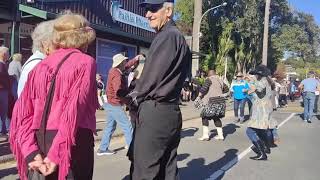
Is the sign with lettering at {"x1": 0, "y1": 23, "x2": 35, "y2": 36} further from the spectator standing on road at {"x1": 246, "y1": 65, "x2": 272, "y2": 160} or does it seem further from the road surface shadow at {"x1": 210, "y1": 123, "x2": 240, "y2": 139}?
the spectator standing on road at {"x1": 246, "y1": 65, "x2": 272, "y2": 160}

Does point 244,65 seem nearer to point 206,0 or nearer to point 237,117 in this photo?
point 206,0

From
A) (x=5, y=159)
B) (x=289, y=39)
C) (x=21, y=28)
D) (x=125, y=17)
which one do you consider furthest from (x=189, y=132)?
(x=289, y=39)

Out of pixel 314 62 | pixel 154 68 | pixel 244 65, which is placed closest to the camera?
pixel 154 68

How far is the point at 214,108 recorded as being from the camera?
11.5m

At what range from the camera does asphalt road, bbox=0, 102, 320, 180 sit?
7.74 metres

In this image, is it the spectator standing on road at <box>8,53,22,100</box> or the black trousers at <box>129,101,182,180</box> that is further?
the spectator standing on road at <box>8,53,22,100</box>

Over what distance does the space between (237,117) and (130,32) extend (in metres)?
8.07

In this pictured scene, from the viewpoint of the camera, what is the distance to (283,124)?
1686 centimetres

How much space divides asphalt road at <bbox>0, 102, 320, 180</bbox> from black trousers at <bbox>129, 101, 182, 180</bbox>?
11.1 feet

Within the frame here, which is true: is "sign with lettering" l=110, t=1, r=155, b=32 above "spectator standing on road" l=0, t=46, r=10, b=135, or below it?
above

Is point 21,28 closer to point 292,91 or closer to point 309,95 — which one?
point 309,95

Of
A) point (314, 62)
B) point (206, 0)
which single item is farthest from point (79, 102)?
point (314, 62)

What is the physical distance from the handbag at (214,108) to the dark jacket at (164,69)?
24.5ft

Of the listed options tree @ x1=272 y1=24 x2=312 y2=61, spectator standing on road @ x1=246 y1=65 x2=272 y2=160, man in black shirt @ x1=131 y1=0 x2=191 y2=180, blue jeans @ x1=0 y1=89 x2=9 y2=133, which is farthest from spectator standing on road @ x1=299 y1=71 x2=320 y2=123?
tree @ x1=272 y1=24 x2=312 y2=61
